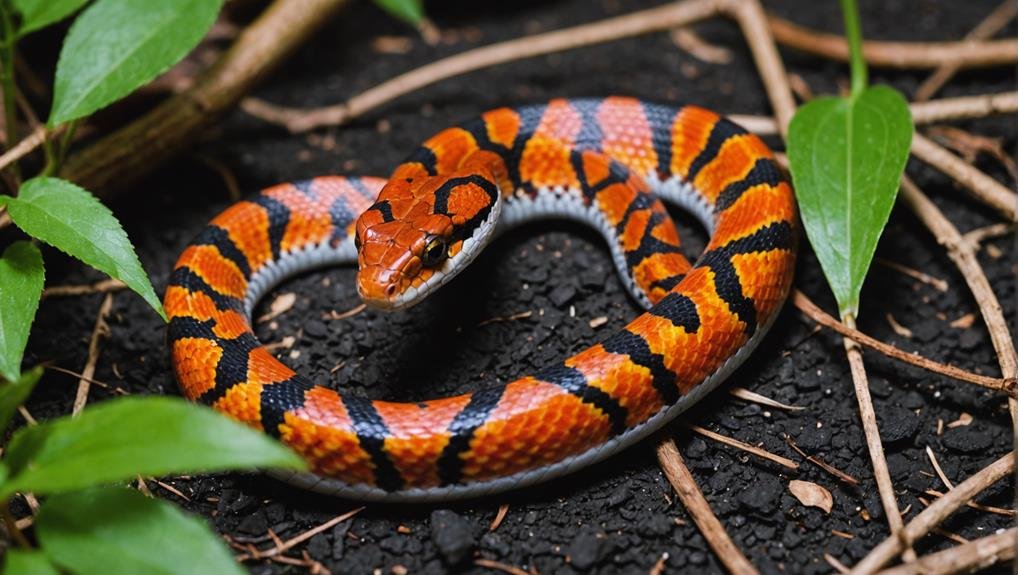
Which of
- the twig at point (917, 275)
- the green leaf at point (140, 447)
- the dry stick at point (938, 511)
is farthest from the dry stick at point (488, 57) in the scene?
the dry stick at point (938, 511)

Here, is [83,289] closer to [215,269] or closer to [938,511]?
[215,269]

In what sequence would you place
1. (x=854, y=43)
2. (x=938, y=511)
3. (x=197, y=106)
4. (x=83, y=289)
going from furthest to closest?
(x=197, y=106)
(x=854, y=43)
(x=83, y=289)
(x=938, y=511)

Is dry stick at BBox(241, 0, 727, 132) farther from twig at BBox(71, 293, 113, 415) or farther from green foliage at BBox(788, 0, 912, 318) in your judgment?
twig at BBox(71, 293, 113, 415)

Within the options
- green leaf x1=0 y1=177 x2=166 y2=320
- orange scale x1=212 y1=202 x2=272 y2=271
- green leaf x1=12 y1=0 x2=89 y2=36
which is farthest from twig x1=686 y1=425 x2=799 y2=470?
green leaf x1=12 y1=0 x2=89 y2=36

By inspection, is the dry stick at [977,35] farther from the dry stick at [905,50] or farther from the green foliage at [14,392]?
the green foliage at [14,392]

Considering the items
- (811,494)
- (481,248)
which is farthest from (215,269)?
(811,494)

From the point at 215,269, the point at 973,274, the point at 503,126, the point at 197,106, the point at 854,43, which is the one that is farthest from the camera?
the point at 503,126
